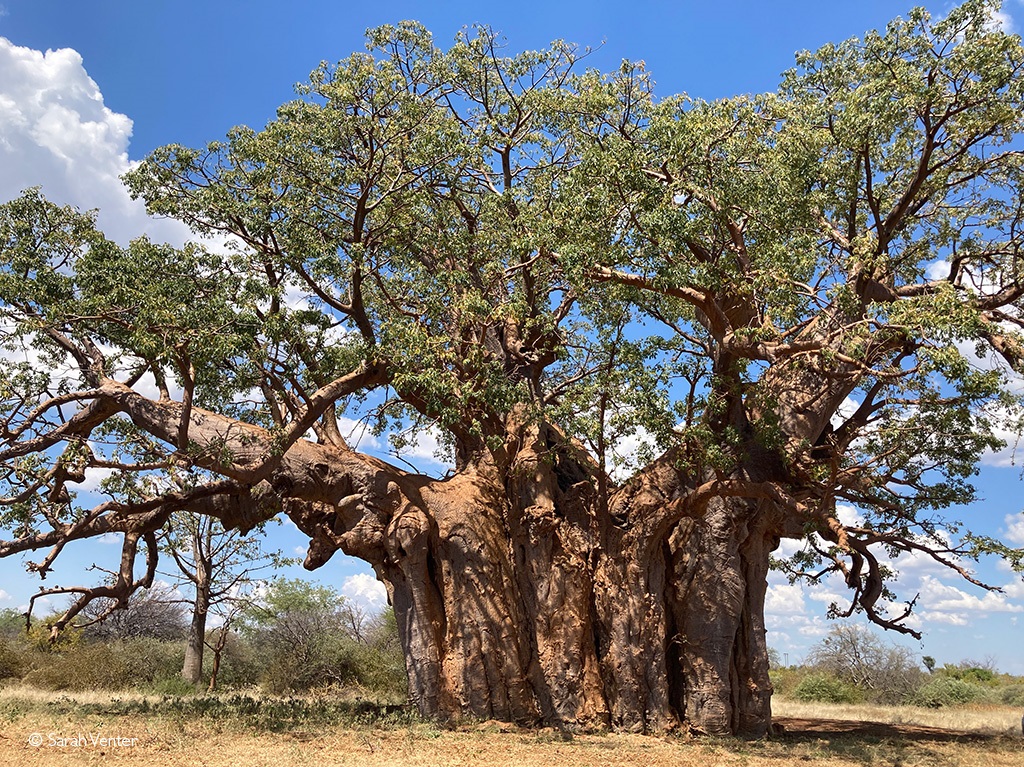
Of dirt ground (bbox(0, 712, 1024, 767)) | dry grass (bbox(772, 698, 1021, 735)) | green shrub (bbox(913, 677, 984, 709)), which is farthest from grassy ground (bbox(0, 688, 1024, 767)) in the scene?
green shrub (bbox(913, 677, 984, 709))

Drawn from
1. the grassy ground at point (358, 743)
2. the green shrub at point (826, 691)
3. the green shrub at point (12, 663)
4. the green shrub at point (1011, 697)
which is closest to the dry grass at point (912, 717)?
the grassy ground at point (358, 743)

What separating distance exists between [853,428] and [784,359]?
2601 mm

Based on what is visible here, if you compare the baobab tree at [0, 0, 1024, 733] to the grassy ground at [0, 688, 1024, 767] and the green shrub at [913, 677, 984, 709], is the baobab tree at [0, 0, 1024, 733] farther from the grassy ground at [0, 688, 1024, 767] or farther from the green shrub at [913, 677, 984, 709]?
the green shrub at [913, 677, 984, 709]

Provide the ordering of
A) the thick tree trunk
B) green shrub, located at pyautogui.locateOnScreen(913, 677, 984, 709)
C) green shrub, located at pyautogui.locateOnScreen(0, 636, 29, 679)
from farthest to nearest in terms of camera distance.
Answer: green shrub, located at pyautogui.locateOnScreen(913, 677, 984, 709), the thick tree trunk, green shrub, located at pyautogui.locateOnScreen(0, 636, 29, 679)

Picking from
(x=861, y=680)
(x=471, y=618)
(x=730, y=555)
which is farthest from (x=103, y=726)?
(x=861, y=680)

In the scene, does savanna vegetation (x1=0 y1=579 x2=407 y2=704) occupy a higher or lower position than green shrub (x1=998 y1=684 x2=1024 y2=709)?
higher

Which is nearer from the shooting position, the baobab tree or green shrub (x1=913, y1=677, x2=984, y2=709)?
the baobab tree

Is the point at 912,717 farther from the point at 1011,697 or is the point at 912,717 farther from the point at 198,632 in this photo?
the point at 198,632

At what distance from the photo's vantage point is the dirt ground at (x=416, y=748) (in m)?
7.99

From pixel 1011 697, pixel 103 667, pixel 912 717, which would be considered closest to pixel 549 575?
pixel 912 717

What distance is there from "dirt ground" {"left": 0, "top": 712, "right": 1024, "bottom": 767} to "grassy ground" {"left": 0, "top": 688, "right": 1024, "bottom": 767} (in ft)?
0.04

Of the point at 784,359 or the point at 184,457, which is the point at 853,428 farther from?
the point at 184,457

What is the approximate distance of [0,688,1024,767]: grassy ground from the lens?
812cm

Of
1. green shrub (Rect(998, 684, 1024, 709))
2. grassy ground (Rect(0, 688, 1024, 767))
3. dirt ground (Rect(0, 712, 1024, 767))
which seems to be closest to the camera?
dirt ground (Rect(0, 712, 1024, 767))
